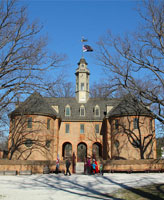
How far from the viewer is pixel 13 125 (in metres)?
32.6

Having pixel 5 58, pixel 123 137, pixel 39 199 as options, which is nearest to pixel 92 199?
pixel 39 199

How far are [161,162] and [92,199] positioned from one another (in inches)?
633

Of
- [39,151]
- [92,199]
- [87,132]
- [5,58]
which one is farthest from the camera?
[87,132]

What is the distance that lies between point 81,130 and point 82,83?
869 cm

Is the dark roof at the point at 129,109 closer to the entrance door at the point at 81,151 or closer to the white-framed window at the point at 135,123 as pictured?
the white-framed window at the point at 135,123

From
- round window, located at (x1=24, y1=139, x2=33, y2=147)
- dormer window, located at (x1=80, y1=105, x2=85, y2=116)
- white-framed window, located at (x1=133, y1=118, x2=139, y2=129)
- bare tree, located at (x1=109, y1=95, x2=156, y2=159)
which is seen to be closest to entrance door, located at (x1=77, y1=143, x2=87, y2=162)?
dormer window, located at (x1=80, y1=105, x2=85, y2=116)

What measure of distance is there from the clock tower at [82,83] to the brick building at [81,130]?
3.75 ft

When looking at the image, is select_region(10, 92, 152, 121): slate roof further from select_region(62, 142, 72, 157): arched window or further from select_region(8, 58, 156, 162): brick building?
select_region(62, 142, 72, 157): arched window

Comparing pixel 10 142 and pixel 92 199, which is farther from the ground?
pixel 10 142

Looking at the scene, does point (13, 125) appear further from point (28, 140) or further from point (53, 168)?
point (53, 168)

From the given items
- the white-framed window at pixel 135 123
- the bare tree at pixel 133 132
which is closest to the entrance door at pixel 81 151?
the bare tree at pixel 133 132

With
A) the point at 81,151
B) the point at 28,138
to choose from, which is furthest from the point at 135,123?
the point at 28,138

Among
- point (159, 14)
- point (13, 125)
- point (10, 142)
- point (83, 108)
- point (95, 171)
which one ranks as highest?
point (159, 14)

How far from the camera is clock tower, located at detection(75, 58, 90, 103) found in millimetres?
41656
